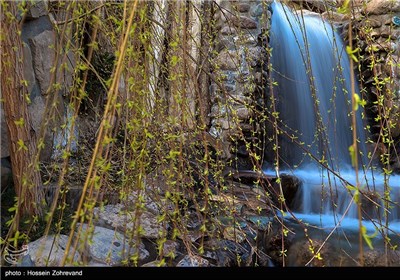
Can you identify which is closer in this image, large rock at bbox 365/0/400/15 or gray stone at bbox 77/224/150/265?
gray stone at bbox 77/224/150/265

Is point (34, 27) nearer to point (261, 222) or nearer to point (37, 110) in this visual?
point (37, 110)

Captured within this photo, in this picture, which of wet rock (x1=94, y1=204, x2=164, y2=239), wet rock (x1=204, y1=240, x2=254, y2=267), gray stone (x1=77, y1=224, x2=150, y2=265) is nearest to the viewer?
gray stone (x1=77, y1=224, x2=150, y2=265)

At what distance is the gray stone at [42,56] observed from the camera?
245cm

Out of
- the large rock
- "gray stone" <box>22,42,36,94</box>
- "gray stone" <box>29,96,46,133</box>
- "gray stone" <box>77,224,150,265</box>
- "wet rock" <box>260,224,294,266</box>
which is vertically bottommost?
"wet rock" <box>260,224,294,266</box>

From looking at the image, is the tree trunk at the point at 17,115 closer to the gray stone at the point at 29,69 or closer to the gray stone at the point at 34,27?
the gray stone at the point at 29,69

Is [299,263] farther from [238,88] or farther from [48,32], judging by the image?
[238,88]

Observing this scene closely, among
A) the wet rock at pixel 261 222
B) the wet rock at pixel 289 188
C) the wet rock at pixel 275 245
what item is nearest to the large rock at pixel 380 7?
the wet rock at pixel 289 188

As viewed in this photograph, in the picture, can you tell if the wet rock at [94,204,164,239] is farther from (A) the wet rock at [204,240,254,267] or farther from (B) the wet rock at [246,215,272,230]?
(B) the wet rock at [246,215,272,230]

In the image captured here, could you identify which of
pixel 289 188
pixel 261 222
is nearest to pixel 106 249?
pixel 261 222

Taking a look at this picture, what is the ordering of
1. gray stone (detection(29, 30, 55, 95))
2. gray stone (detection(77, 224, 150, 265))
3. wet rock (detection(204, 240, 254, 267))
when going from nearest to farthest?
1. gray stone (detection(77, 224, 150, 265))
2. wet rock (detection(204, 240, 254, 267))
3. gray stone (detection(29, 30, 55, 95))

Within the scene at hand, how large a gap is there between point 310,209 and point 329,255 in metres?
1.23

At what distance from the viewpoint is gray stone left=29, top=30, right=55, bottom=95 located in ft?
8.04

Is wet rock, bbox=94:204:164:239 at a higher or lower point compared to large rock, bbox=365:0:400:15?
lower

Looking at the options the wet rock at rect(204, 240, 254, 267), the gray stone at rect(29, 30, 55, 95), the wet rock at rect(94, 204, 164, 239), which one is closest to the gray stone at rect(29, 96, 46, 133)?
the gray stone at rect(29, 30, 55, 95)
